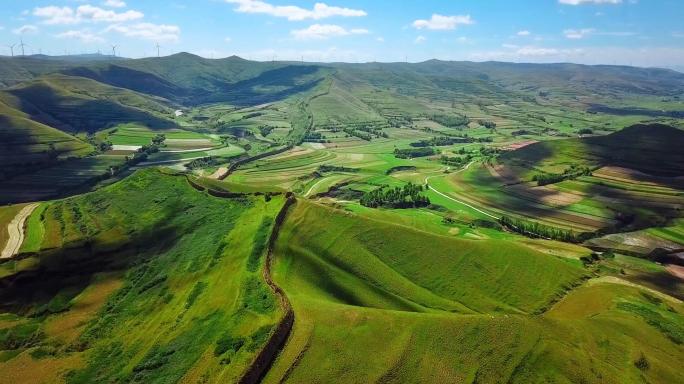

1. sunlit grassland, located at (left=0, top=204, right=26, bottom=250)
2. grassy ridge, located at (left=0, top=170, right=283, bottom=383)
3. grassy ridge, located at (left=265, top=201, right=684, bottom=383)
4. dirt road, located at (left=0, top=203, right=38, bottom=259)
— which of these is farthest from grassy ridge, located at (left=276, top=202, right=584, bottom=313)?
sunlit grassland, located at (left=0, top=204, right=26, bottom=250)

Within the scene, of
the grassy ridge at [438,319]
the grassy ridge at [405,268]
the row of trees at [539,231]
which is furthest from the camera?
the row of trees at [539,231]

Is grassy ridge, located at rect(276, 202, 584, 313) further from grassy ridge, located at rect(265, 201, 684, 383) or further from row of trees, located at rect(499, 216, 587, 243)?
row of trees, located at rect(499, 216, 587, 243)

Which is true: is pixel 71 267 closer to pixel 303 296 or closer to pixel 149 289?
pixel 149 289

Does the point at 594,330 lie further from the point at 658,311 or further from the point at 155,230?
the point at 155,230

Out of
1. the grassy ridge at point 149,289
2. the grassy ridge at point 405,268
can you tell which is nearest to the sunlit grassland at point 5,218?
the grassy ridge at point 149,289

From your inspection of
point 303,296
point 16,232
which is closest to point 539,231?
point 303,296

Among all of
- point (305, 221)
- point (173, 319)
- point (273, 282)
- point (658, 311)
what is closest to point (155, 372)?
point (173, 319)

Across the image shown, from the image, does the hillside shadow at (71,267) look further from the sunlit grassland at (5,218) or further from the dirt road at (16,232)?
the sunlit grassland at (5,218)

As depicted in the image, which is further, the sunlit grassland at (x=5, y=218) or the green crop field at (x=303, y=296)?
the sunlit grassland at (x=5, y=218)
